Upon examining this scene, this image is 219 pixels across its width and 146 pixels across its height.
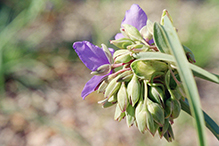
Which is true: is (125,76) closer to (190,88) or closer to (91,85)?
(91,85)

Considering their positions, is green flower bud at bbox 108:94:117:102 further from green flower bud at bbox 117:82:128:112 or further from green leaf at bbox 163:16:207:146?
green leaf at bbox 163:16:207:146

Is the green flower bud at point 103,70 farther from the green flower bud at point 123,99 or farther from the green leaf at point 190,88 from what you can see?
the green leaf at point 190,88

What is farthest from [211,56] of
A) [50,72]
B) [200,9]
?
[50,72]

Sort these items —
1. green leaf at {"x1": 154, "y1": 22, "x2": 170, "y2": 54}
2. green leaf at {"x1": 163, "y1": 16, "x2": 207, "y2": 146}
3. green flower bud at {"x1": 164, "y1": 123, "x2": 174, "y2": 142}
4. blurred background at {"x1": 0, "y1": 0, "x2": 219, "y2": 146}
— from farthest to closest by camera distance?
blurred background at {"x1": 0, "y1": 0, "x2": 219, "y2": 146} → green flower bud at {"x1": 164, "y1": 123, "x2": 174, "y2": 142} → green leaf at {"x1": 154, "y1": 22, "x2": 170, "y2": 54} → green leaf at {"x1": 163, "y1": 16, "x2": 207, "y2": 146}

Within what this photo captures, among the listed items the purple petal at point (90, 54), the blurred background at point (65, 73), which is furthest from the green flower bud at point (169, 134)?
the blurred background at point (65, 73)

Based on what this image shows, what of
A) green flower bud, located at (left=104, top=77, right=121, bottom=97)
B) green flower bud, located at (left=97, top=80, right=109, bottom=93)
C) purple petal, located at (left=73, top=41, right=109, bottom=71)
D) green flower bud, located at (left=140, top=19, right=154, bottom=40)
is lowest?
green flower bud, located at (left=104, top=77, right=121, bottom=97)

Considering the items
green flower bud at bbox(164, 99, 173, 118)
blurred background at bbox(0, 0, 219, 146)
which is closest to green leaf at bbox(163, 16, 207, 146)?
green flower bud at bbox(164, 99, 173, 118)
